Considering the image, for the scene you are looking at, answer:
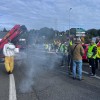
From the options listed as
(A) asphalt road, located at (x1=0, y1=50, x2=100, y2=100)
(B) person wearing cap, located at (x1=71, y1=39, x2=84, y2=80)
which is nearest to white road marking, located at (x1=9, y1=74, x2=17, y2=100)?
(A) asphalt road, located at (x1=0, y1=50, x2=100, y2=100)

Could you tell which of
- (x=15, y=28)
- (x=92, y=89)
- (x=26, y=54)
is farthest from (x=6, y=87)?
(x=26, y=54)

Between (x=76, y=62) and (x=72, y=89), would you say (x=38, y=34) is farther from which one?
(x=72, y=89)

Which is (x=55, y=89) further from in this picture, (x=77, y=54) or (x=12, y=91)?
(x=77, y=54)

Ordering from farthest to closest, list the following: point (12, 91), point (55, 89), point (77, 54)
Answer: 1. point (77, 54)
2. point (55, 89)
3. point (12, 91)

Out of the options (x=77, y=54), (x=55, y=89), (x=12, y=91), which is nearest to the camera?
(x=12, y=91)

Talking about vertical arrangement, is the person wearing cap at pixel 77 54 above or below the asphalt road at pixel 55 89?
above

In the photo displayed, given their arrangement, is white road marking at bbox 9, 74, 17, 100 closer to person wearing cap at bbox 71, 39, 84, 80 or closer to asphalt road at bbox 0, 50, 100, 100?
asphalt road at bbox 0, 50, 100, 100

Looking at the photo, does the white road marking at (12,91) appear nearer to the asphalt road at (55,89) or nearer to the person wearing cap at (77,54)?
the asphalt road at (55,89)

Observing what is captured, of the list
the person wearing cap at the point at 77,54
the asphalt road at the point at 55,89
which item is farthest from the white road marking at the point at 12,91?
the person wearing cap at the point at 77,54

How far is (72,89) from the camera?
11148 millimetres

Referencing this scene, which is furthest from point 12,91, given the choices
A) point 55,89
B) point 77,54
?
point 77,54

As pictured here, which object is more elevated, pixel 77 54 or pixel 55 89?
pixel 77 54

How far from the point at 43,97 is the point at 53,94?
53 centimetres

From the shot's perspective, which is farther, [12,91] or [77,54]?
[77,54]
